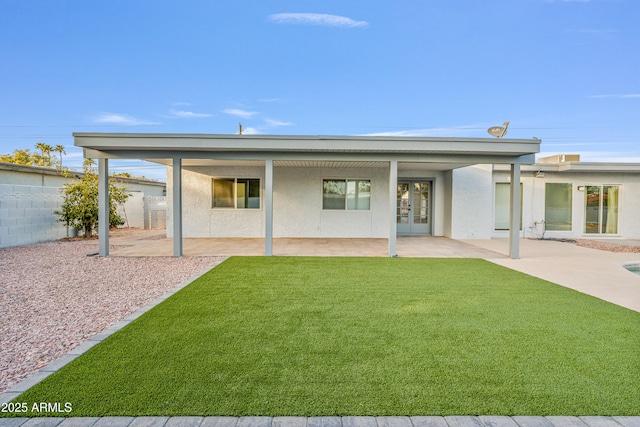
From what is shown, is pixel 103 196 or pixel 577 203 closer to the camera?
pixel 103 196

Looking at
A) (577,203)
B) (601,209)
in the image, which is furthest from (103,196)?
(601,209)

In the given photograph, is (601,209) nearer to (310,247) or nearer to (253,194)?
(310,247)

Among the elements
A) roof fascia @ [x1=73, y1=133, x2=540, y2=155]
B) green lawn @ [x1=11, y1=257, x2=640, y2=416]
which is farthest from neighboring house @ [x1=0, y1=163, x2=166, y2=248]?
green lawn @ [x1=11, y1=257, x2=640, y2=416]

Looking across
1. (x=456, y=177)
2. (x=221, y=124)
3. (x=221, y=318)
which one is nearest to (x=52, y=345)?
(x=221, y=318)

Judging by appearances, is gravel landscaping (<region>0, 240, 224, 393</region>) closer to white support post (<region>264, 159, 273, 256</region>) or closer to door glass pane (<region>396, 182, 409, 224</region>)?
white support post (<region>264, 159, 273, 256</region>)

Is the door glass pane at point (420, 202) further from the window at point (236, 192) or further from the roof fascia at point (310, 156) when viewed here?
the window at point (236, 192)

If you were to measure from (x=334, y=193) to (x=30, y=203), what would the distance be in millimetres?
9565

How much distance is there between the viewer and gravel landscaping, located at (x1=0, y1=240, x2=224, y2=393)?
3.37 meters

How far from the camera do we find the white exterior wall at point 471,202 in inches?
496

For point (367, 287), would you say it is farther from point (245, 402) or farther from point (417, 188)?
point (417, 188)

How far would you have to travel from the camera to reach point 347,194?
12.7m

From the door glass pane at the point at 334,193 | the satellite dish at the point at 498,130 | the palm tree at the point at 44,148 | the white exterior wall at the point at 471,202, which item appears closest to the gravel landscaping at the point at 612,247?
the white exterior wall at the point at 471,202

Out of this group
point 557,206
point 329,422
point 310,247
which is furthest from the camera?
point 557,206

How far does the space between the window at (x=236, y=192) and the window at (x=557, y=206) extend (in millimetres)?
10794
